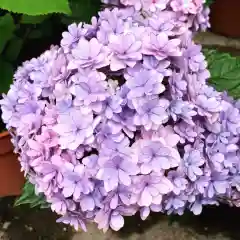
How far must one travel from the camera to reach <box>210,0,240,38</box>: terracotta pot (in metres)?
2.09

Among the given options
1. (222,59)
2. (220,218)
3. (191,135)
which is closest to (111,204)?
(191,135)

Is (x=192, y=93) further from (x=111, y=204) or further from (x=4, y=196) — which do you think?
(x=4, y=196)

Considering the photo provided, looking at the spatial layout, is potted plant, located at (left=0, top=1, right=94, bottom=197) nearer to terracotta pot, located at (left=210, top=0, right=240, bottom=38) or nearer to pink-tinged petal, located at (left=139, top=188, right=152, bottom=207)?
pink-tinged petal, located at (left=139, top=188, right=152, bottom=207)

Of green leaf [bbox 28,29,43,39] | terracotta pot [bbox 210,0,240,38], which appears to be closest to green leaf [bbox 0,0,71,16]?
green leaf [bbox 28,29,43,39]

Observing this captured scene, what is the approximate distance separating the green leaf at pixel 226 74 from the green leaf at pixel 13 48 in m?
0.45

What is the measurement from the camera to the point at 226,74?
51.3 inches

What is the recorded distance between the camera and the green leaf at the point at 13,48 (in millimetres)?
1483

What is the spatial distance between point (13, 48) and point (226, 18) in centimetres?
89

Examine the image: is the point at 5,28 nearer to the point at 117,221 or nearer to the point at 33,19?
the point at 33,19

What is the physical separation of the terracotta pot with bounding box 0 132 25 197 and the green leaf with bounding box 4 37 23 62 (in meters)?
0.22

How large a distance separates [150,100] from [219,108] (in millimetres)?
129

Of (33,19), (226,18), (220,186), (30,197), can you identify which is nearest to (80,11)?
(33,19)

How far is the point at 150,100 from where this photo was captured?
101cm

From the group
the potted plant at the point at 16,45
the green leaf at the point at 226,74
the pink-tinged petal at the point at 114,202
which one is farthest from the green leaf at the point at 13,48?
the pink-tinged petal at the point at 114,202
